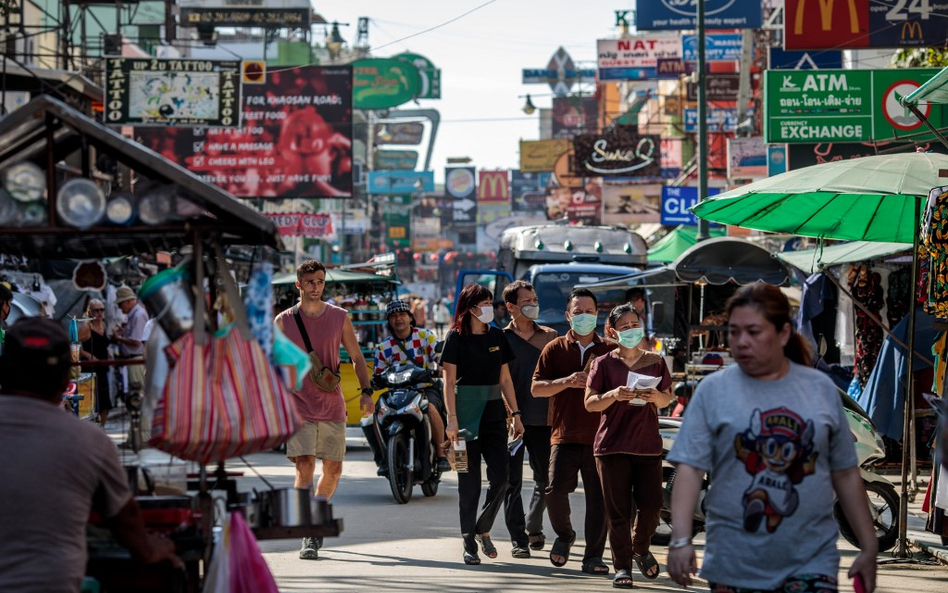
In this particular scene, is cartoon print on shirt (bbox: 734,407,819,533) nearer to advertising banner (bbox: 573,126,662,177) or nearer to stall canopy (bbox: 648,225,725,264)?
stall canopy (bbox: 648,225,725,264)

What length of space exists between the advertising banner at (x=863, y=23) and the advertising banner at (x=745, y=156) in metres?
8.31

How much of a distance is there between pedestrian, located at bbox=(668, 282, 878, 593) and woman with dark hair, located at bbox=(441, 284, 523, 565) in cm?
444

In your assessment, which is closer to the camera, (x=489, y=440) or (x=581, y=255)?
(x=489, y=440)

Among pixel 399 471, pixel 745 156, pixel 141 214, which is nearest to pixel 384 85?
pixel 745 156

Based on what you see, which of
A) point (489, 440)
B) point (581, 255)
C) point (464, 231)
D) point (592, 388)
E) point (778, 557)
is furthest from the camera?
point (464, 231)

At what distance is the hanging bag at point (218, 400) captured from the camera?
496 cm

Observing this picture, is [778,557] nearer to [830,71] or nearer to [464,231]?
[830,71]

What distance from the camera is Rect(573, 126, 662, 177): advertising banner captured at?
117ft

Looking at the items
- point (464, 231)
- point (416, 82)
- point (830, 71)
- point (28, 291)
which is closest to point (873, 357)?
point (830, 71)

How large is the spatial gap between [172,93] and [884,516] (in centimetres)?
2108

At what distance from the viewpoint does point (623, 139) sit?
118 ft

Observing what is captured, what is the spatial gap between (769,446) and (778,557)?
0.37m

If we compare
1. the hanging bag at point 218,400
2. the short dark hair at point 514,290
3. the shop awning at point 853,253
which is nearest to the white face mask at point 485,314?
the short dark hair at point 514,290

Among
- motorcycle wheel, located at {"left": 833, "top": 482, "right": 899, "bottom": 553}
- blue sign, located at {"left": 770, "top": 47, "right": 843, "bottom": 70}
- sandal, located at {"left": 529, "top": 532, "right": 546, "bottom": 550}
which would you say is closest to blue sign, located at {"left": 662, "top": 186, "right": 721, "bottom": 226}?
blue sign, located at {"left": 770, "top": 47, "right": 843, "bottom": 70}
